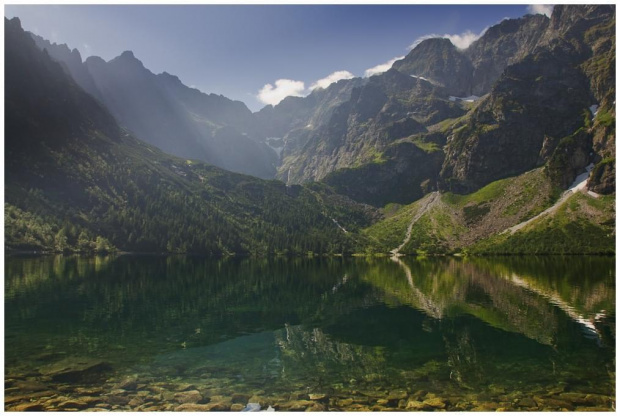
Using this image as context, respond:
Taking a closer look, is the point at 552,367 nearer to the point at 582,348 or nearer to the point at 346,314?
the point at 582,348

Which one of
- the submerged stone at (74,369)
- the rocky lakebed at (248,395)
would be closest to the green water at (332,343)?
the rocky lakebed at (248,395)

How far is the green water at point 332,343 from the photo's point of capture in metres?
32.0

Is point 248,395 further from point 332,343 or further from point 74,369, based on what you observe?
point 332,343

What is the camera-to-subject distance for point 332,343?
49.1 meters

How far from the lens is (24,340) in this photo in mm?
45438

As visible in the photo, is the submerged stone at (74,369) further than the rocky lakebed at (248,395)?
Yes

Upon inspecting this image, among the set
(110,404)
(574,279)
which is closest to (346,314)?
(110,404)

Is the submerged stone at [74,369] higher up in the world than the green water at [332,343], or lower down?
higher up

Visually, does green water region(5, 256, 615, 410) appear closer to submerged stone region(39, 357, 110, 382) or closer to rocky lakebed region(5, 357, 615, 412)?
rocky lakebed region(5, 357, 615, 412)

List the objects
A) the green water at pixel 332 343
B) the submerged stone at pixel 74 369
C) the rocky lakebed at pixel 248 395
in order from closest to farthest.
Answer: the rocky lakebed at pixel 248 395 < the green water at pixel 332 343 < the submerged stone at pixel 74 369

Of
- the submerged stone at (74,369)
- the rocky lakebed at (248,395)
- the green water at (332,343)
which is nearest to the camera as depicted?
the rocky lakebed at (248,395)

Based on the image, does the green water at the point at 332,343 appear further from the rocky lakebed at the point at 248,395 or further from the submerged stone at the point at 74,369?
the submerged stone at the point at 74,369

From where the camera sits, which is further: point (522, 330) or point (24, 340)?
point (522, 330)

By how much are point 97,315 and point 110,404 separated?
38001 mm
